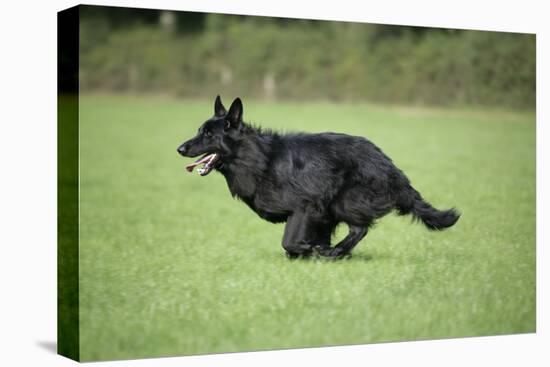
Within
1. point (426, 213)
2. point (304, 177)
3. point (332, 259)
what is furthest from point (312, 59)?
point (332, 259)

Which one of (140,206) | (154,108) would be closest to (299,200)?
(140,206)

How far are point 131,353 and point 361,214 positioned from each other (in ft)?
9.19

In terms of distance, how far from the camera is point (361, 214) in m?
8.07

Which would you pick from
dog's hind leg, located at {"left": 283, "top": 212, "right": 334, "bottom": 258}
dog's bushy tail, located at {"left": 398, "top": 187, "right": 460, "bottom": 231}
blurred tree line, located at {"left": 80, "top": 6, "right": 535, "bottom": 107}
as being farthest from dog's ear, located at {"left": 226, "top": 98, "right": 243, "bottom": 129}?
dog's bushy tail, located at {"left": 398, "top": 187, "right": 460, "bottom": 231}

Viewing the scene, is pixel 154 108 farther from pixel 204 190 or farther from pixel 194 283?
pixel 194 283

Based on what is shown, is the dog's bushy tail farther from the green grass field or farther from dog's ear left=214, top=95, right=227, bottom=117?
dog's ear left=214, top=95, right=227, bottom=117

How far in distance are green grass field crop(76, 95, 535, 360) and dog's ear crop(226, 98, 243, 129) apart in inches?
27.7

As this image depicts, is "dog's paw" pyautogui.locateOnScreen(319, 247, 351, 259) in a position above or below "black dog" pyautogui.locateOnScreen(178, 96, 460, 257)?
below

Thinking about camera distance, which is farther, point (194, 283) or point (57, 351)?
point (194, 283)

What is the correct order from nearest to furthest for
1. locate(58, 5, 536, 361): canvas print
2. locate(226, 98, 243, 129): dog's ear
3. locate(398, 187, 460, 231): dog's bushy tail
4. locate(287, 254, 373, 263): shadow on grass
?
1. locate(58, 5, 536, 361): canvas print
2. locate(226, 98, 243, 129): dog's ear
3. locate(287, 254, 373, 263): shadow on grass
4. locate(398, 187, 460, 231): dog's bushy tail

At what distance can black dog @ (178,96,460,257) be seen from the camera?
302 inches

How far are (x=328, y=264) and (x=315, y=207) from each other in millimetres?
582

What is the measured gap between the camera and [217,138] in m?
7.62

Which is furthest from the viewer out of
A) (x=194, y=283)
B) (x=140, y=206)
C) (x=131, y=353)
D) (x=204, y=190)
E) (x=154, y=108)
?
(x=154, y=108)
